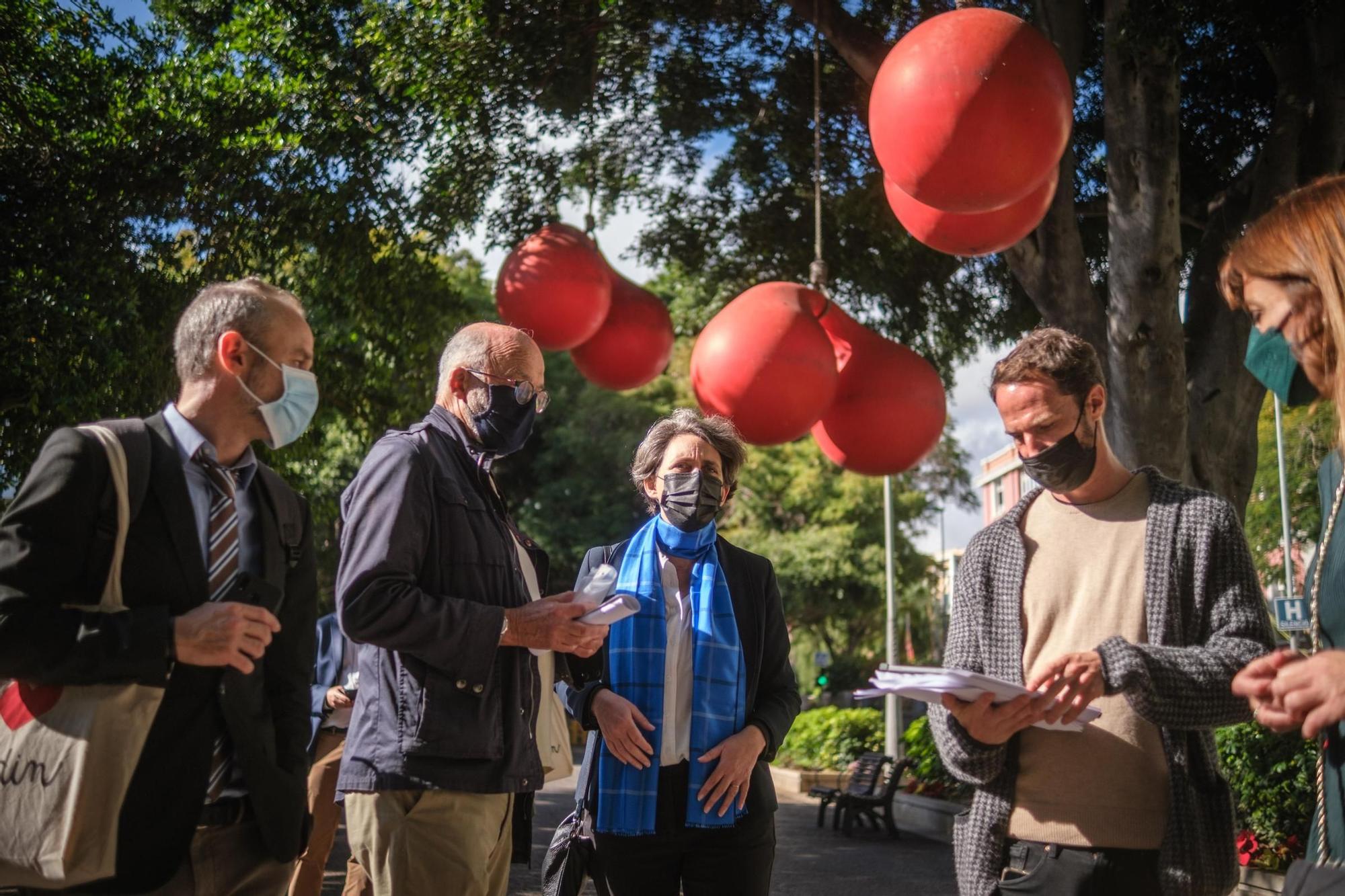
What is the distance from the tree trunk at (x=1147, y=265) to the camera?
6469mm

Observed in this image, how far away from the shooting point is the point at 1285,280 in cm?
212

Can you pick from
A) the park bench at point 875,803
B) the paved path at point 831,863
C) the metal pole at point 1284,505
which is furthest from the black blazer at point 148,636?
the metal pole at point 1284,505

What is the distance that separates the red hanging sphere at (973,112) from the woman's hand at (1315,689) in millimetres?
2863

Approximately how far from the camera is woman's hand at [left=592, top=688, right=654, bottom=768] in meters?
3.53

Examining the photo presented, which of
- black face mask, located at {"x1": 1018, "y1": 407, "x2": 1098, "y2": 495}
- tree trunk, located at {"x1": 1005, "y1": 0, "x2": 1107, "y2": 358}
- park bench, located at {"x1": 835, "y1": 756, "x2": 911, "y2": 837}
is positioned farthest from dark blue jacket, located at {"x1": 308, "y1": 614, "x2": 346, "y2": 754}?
park bench, located at {"x1": 835, "y1": 756, "x2": 911, "y2": 837}

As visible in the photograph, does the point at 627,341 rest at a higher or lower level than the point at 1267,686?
higher

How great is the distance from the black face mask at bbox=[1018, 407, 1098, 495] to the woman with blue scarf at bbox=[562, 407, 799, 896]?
1.17 metres

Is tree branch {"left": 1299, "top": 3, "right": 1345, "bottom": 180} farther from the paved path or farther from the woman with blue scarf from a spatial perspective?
the paved path

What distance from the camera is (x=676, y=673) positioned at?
3.76 m

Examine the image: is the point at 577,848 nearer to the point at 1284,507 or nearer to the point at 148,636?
the point at 148,636

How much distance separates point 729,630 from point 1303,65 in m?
6.08

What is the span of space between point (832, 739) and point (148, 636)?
16881 millimetres

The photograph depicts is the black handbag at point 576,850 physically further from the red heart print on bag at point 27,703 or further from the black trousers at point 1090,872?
the red heart print on bag at point 27,703

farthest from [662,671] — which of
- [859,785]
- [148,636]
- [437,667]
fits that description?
[859,785]
